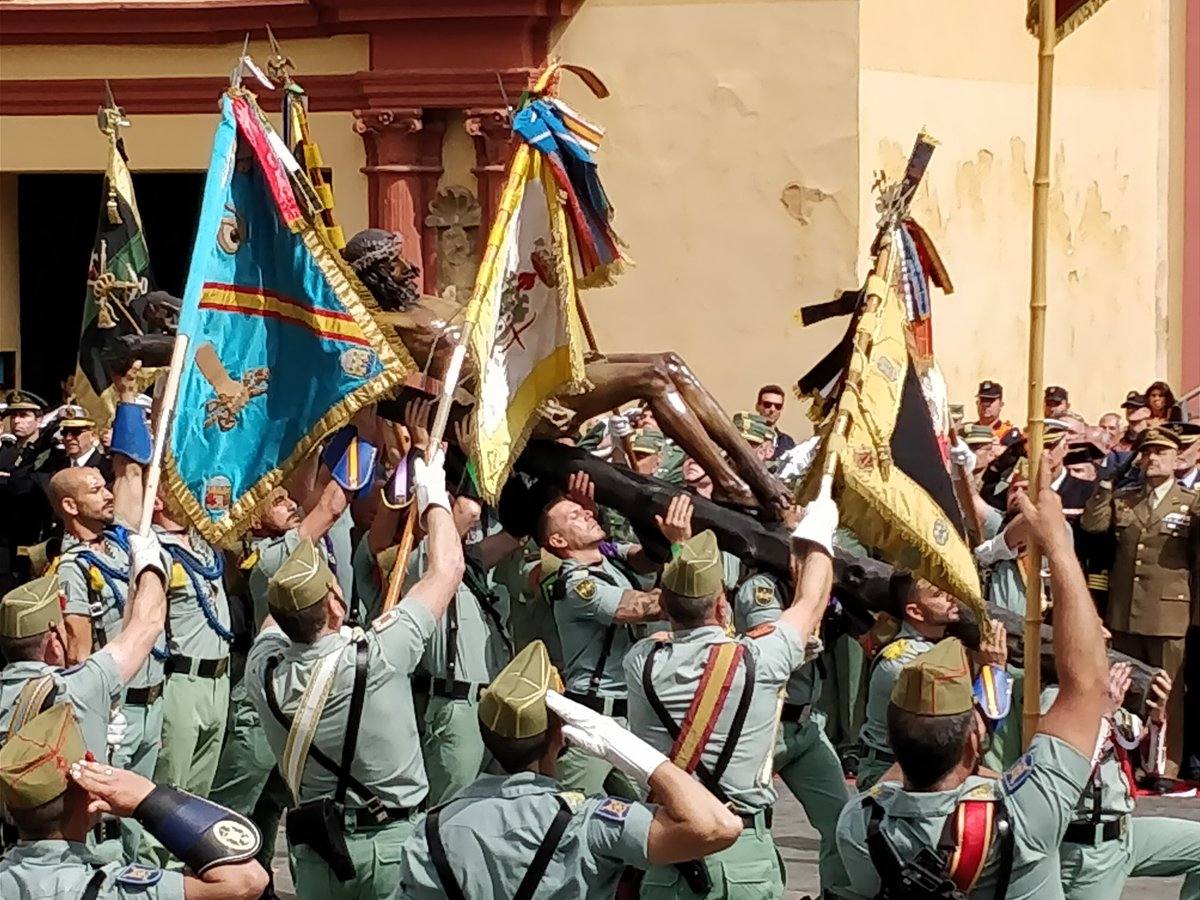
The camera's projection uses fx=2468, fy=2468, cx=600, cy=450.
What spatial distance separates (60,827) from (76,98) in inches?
627

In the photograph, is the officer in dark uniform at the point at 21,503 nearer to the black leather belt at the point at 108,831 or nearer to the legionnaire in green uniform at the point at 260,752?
the legionnaire in green uniform at the point at 260,752

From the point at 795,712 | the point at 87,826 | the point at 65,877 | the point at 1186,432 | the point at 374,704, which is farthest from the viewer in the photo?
the point at 1186,432

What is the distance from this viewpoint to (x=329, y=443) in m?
10.1

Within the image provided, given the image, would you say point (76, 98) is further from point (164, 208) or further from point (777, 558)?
point (777, 558)

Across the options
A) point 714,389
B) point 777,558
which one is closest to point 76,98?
point 714,389

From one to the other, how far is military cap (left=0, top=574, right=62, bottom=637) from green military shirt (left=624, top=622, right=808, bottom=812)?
1842mm

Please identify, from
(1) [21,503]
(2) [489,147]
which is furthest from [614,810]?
(2) [489,147]

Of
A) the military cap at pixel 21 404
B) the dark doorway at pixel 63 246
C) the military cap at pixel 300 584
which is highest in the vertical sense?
the dark doorway at pixel 63 246

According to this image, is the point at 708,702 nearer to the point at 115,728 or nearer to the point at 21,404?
the point at 115,728

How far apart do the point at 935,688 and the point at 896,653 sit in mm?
2993

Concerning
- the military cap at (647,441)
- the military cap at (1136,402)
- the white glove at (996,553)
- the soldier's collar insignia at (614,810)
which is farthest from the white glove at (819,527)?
the military cap at (1136,402)

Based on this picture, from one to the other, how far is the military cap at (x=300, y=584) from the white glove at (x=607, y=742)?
1574mm

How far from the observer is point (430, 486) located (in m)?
7.80

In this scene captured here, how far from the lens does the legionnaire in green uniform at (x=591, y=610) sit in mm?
9695
